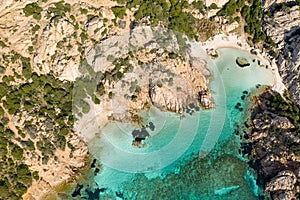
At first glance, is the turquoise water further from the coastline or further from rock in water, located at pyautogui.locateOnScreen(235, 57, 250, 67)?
the coastline

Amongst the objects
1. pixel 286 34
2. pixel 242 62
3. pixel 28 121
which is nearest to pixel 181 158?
pixel 242 62

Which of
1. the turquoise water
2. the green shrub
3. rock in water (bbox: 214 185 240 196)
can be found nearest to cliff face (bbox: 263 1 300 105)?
the turquoise water

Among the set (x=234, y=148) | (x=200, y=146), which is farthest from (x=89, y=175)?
(x=234, y=148)

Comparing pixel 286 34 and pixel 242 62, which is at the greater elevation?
pixel 286 34

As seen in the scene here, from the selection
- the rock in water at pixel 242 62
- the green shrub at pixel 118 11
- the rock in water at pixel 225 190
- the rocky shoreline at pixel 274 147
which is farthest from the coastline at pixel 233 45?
the rock in water at pixel 225 190

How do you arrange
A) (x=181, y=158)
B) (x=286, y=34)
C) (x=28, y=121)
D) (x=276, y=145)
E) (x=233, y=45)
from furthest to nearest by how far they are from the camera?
(x=233, y=45) < (x=286, y=34) < (x=181, y=158) < (x=28, y=121) < (x=276, y=145)

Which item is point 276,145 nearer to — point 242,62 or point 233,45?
point 242,62

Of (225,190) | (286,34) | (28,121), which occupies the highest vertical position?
(28,121)

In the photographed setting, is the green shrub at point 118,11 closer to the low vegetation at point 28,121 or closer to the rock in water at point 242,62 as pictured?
the low vegetation at point 28,121

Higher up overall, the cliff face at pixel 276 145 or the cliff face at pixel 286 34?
the cliff face at pixel 286 34
